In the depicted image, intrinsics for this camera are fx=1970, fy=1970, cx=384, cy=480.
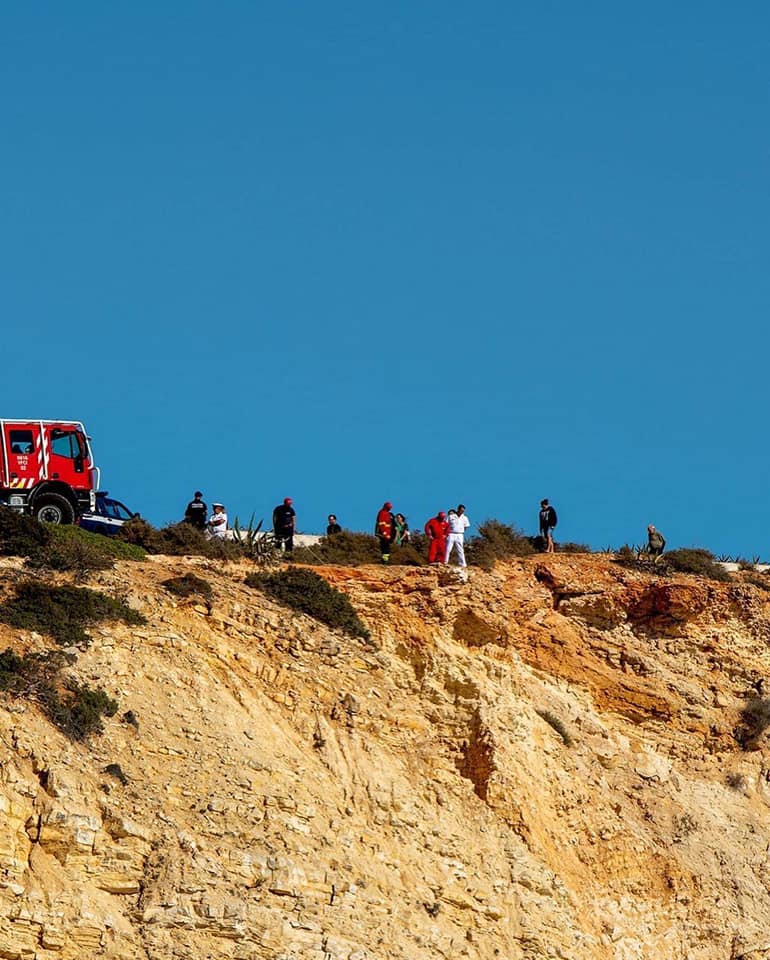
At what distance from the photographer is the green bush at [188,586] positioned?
35844 millimetres

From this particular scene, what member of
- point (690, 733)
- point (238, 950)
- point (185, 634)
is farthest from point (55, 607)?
point (690, 733)

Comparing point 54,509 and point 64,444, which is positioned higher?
point 64,444

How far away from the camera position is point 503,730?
36.8 metres

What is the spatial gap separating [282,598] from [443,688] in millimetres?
3497

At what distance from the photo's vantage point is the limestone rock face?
95.7 feet

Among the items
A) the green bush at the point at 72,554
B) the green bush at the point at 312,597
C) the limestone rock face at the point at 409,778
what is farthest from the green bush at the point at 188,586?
the green bush at the point at 312,597

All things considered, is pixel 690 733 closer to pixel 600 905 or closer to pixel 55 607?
pixel 600 905

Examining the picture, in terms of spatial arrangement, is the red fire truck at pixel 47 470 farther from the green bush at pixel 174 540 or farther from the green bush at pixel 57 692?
the green bush at pixel 57 692

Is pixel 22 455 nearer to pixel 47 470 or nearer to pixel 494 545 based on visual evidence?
pixel 47 470

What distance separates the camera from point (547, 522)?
4416 centimetres

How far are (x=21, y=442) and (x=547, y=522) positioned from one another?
38.5 feet

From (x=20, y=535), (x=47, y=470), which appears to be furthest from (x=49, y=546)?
(x=47, y=470)

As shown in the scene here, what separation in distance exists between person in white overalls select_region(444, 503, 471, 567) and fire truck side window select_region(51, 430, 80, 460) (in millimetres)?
8252

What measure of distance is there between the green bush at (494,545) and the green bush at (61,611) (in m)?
9.48
